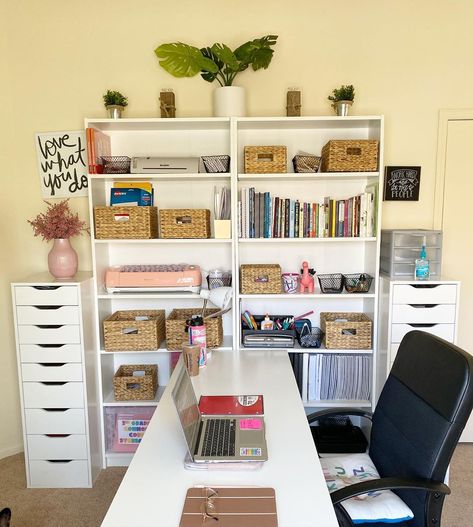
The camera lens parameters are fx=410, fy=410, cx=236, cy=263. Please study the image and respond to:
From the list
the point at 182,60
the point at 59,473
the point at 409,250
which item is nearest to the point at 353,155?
the point at 409,250

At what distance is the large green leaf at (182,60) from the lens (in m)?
2.31

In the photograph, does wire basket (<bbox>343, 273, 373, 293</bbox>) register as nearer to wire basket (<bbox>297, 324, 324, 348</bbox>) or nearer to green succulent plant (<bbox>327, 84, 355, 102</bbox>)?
wire basket (<bbox>297, 324, 324, 348</bbox>)

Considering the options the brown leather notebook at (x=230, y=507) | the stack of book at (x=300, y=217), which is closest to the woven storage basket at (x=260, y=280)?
the stack of book at (x=300, y=217)

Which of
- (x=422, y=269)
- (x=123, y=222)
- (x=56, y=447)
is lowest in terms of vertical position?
(x=56, y=447)

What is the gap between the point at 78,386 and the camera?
88.1 inches

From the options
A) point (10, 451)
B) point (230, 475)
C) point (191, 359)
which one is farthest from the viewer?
point (10, 451)

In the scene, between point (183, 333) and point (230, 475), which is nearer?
point (230, 475)

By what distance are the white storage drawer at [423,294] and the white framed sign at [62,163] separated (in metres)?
1.93

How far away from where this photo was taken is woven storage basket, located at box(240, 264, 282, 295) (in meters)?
2.30

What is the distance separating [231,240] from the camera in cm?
227

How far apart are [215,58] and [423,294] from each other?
5.71ft

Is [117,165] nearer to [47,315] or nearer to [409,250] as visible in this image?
[47,315]

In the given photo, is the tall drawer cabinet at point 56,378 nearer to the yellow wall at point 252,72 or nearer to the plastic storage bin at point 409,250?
the yellow wall at point 252,72

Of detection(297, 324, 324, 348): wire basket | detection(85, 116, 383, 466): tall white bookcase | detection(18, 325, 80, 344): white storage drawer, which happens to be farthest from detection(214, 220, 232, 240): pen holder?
detection(18, 325, 80, 344): white storage drawer
